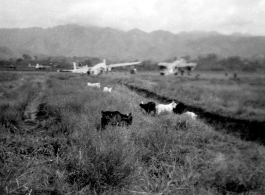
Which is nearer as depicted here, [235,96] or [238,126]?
[235,96]

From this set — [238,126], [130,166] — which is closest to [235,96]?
[238,126]

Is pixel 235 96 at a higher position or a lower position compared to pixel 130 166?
higher

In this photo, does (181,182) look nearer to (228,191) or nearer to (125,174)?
(228,191)

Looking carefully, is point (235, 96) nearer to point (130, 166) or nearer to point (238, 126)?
point (238, 126)

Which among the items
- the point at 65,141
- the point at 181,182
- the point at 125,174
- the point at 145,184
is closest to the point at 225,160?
the point at 181,182

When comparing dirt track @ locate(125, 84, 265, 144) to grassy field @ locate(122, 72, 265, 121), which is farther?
dirt track @ locate(125, 84, 265, 144)

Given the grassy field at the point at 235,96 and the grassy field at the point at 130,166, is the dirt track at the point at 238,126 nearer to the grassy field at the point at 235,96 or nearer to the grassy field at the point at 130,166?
the grassy field at the point at 235,96

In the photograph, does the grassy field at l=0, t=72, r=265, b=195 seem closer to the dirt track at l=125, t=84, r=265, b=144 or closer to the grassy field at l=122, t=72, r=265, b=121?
the grassy field at l=122, t=72, r=265, b=121

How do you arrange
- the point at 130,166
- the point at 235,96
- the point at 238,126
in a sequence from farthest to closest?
the point at 238,126
the point at 235,96
the point at 130,166

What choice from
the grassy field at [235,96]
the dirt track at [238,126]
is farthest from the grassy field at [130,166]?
the dirt track at [238,126]

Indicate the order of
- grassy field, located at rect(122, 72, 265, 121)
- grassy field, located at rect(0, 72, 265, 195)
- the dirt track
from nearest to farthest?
grassy field, located at rect(0, 72, 265, 195)
grassy field, located at rect(122, 72, 265, 121)
the dirt track

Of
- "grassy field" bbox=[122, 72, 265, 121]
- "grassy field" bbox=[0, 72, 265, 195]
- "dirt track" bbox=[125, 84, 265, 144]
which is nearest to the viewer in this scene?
"grassy field" bbox=[0, 72, 265, 195]

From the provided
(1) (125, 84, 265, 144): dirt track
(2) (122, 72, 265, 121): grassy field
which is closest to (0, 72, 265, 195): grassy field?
(2) (122, 72, 265, 121): grassy field

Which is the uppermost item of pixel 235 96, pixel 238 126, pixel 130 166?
pixel 235 96
